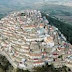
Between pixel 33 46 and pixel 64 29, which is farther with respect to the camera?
pixel 64 29

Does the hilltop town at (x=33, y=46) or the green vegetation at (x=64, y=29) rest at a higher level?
the hilltop town at (x=33, y=46)

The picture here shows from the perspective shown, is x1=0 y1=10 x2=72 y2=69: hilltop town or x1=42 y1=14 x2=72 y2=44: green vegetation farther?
x1=42 y1=14 x2=72 y2=44: green vegetation

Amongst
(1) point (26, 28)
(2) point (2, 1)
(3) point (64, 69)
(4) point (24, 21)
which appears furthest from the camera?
(2) point (2, 1)

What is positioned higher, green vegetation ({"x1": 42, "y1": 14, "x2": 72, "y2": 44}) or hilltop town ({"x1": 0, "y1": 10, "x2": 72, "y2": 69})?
hilltop town ({"x1": 0, "y1": 10, "x2": 72, "y2": 69})

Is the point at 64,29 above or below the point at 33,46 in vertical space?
below

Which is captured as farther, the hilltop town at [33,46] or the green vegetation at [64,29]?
the green vegetation at [64,29]

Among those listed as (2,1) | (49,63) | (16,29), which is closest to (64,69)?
(49,63)

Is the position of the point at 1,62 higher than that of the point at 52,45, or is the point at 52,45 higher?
the point at 52,45

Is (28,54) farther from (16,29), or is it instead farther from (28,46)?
(16,29)
